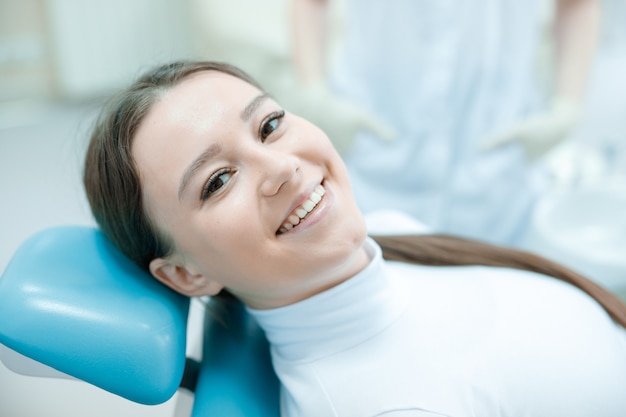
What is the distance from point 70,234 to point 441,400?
61 centimetres

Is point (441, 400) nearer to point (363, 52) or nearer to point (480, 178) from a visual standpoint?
point (480, 178)

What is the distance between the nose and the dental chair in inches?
9.0

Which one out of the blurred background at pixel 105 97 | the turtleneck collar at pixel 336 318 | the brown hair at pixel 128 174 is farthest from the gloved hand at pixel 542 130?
the turtleneck collar at pixel 336 318

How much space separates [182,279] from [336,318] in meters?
0.24

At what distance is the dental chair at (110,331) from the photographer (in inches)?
32.8

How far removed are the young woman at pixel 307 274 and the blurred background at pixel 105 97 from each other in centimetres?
19

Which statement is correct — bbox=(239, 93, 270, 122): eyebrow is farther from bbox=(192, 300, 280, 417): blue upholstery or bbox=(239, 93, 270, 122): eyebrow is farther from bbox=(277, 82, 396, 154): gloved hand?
bbox=(277, 82, 396, 154): gloved hand

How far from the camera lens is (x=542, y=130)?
1.71 meters

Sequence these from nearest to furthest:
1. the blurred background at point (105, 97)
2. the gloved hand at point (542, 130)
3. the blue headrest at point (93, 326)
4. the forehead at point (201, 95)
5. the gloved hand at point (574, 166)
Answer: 1. the blue headrest at point (93, 326)
2. the forehead at point (201, 95)
3. the blurred background at point (105, 97)
4. the gloved hand at point (542, 130)
5. the gloved hand at point (574, 166)

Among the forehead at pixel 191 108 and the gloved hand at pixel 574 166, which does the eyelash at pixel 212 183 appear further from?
the gloved hand at pixel 574 166

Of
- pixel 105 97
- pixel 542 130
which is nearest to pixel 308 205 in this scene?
pixel 105 97

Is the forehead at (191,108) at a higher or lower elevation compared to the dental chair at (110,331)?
higher

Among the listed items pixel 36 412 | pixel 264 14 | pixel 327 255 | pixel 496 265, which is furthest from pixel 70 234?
pixel 264 14

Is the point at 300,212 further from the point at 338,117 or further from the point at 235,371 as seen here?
the point at 338,117
